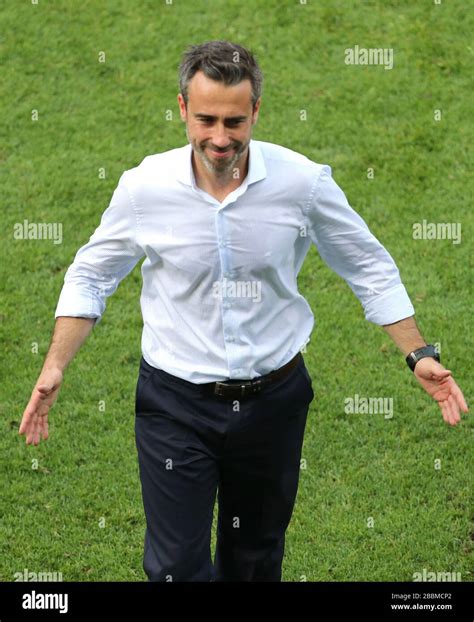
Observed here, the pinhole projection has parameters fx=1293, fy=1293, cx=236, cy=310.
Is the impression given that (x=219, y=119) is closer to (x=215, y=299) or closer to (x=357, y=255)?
(x=215, y=299)

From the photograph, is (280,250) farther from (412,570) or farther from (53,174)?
(53,174)

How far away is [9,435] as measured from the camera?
25.7 feet

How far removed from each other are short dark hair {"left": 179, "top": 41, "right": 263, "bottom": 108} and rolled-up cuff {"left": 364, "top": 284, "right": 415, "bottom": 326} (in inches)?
39.7

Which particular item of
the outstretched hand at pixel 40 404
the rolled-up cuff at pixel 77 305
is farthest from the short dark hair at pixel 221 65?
the outstretched hand at pixel 40 404

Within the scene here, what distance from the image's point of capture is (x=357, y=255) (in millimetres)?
5449

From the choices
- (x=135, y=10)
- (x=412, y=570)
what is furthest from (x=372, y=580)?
(x=135, y=10)

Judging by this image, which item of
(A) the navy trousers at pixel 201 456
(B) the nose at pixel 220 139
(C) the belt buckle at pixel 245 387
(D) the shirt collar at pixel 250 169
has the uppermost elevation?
(B) the nose at pixel 220 139

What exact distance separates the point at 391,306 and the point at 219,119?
1.11 m

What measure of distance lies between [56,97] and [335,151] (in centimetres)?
250

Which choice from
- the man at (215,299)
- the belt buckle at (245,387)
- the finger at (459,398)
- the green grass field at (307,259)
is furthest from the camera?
the green grass field at (307,259)

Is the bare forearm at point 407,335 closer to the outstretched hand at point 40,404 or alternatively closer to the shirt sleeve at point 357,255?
the shirt sleeve at point 357,255

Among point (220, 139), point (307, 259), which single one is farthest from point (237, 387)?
point (307, 259)

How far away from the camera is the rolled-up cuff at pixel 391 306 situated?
5461 mm

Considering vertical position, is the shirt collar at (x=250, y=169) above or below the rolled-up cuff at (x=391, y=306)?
above
